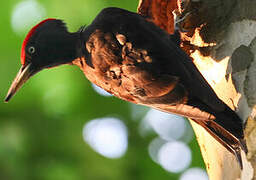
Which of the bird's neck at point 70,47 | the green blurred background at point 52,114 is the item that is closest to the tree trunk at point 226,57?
the bird's neck at point 70,47

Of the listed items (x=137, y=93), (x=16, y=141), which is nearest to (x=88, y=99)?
(x=16, y=141)

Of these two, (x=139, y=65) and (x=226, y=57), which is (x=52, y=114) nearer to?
(x=139, y=65)

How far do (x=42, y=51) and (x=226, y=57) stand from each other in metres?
1.34

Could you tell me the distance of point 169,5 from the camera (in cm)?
355

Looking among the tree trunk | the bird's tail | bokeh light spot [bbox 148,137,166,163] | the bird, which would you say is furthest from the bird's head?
bokeh light spot [bbox 148,137,166,163]

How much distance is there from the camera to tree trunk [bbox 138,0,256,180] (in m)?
2.31

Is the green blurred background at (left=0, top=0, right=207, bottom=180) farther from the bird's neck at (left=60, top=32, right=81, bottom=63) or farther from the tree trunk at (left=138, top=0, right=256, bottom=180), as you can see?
the tree trunk at (left=138, top=0, right=256, bottom=180)

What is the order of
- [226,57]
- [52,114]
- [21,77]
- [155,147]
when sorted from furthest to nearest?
1. [155,147]
2. [52,114]
3. [21,77]
4. [226,57]

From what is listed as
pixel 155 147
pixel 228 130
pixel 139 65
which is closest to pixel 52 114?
pixel 155 147

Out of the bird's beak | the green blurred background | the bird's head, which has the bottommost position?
the green blurred background

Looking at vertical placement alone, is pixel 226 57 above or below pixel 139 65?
above

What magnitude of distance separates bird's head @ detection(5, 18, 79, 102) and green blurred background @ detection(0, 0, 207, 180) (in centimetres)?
95

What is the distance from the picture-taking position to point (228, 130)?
2.54 meters

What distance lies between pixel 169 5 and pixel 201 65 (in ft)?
3.01
